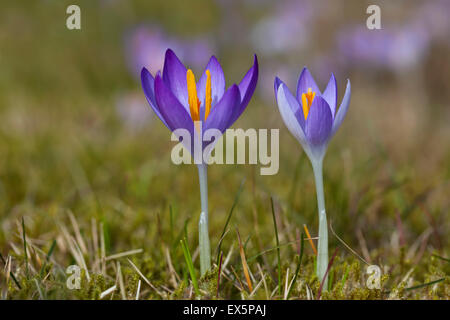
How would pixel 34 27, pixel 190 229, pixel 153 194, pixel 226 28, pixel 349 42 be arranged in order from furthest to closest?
pixel 226 28, pixel 34 27, pixel 349 42, pixel 153 194, pixel 190 229

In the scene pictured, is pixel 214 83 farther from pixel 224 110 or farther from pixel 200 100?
pixel 224 110

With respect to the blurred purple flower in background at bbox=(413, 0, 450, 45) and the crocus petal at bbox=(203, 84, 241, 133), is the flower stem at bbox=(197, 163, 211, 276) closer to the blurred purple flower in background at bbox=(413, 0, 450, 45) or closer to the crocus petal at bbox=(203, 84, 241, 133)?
the crocus petal at bbox=(203, 84, 241, 133)

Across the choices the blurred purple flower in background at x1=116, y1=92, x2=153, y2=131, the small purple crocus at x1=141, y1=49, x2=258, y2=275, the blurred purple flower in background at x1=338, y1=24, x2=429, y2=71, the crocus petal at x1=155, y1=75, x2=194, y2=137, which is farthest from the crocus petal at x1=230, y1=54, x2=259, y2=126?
the blurred purple flower in background at x1=338, y1=24, x2=429, y2=71

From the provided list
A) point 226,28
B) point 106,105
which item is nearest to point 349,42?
point 226,28

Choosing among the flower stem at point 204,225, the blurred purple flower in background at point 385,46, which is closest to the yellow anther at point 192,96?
the flower stem at point 204,225

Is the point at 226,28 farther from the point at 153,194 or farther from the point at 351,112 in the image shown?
the point at 153,194

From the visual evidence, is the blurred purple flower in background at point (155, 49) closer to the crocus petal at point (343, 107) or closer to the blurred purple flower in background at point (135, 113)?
the blurred purple flower in background at point (135, 113)
